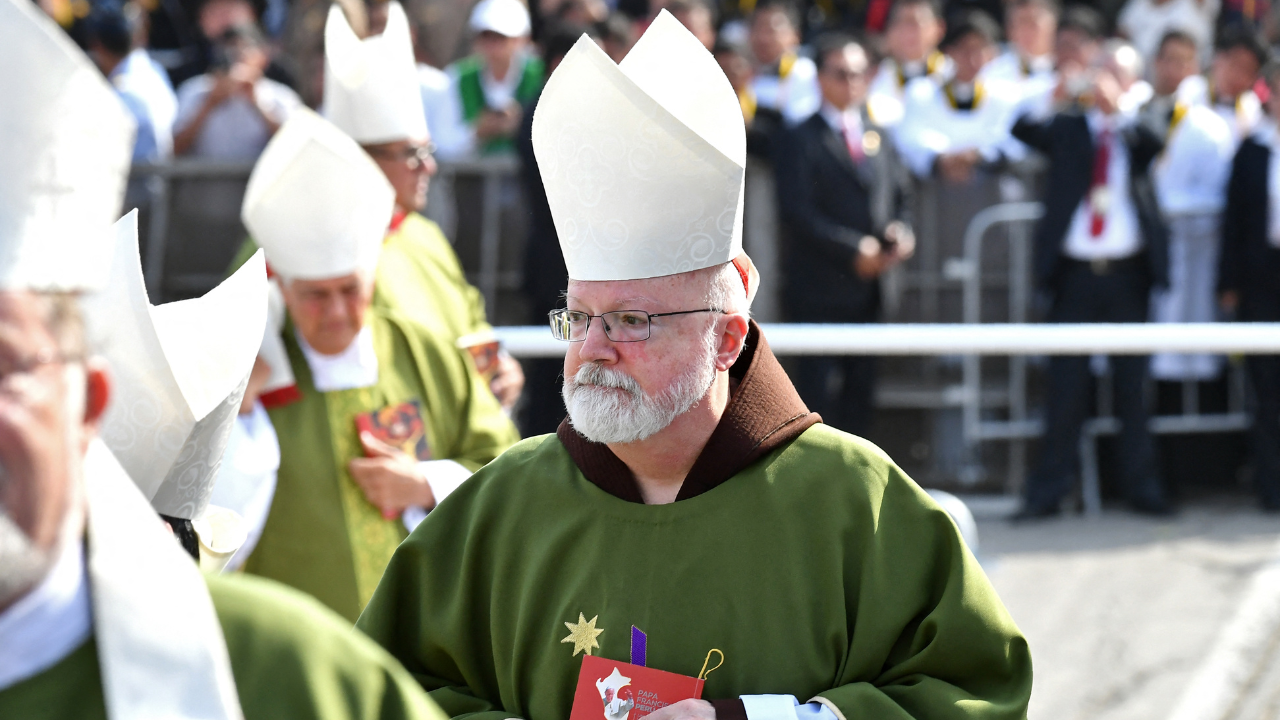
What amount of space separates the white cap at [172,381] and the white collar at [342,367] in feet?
4.31

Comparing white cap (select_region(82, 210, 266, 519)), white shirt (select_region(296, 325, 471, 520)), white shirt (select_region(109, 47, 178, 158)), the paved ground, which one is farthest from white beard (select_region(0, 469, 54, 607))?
white shirt (select_region(109, 47, 178, 158))

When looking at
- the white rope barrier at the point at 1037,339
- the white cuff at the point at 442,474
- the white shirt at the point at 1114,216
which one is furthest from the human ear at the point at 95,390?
the white shirt at the point at 1114,216

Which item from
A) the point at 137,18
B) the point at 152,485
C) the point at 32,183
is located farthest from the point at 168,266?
the point at 32,183

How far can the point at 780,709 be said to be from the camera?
9.10ft

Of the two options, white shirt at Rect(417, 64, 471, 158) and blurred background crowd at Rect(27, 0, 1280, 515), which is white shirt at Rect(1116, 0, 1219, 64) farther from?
white shirt at Rect(417, 64, 471, 158)

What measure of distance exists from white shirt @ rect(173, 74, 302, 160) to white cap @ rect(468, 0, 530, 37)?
111cm

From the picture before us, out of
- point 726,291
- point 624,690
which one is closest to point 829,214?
point 726,291

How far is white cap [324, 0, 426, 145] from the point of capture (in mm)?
5363

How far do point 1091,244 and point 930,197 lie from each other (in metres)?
1.06

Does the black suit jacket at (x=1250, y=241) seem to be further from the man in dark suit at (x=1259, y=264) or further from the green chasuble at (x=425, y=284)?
the green chasuble at (x=425, y=284)

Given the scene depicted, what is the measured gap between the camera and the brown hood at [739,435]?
301cm

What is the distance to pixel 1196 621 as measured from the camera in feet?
21.8

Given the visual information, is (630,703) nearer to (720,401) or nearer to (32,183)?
(720,401)

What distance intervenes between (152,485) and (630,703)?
3.15 feet
